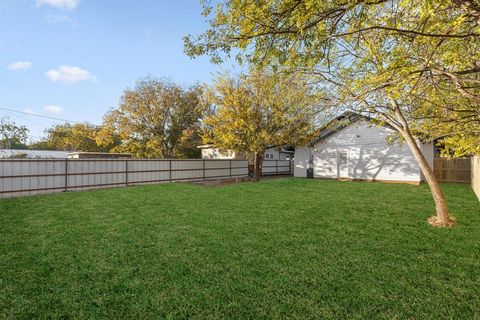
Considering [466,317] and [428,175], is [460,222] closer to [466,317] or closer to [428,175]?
[428,175]

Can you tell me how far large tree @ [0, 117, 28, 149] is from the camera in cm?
2991

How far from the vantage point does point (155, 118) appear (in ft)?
74.0

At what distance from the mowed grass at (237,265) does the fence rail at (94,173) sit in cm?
419

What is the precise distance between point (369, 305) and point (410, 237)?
3.23 meters

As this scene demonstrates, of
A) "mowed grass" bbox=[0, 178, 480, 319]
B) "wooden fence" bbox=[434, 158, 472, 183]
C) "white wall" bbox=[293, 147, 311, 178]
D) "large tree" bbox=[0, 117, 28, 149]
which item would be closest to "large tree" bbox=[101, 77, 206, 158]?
"white wall" bbox=[293, 147, 311, 178]

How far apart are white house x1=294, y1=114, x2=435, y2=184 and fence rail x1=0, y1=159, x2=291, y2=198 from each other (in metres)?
6.71

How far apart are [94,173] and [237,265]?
39.3ft

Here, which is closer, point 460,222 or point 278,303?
point 278,303

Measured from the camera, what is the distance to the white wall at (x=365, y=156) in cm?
1714

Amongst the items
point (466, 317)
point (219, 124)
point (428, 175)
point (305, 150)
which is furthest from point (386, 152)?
point (466, 317)

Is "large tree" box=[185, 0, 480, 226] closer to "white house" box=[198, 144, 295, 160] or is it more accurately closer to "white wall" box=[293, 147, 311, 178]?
"white house" box=[198, 144, 295, 160]

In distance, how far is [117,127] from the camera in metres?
22.8

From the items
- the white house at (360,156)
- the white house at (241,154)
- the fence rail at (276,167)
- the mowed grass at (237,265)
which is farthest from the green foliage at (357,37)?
the fence rail at (276,167)

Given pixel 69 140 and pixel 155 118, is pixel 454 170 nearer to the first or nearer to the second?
pixel 155 118
